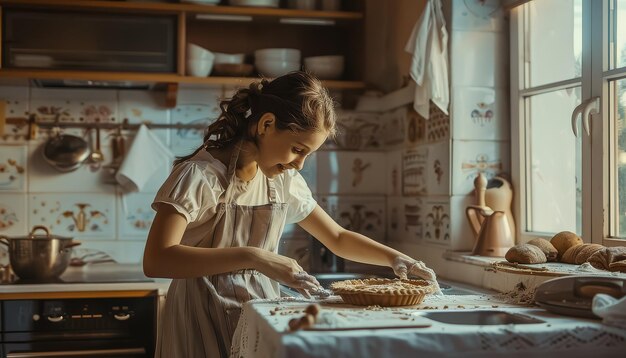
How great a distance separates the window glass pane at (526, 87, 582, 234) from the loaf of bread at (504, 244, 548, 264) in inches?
11.5

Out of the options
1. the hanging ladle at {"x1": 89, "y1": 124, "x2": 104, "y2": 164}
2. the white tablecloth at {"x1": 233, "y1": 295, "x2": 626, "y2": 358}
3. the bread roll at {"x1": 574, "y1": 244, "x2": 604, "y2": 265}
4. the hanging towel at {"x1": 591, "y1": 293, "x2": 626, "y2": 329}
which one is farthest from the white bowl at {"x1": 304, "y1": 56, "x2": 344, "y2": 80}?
the hanging towel at {"x1": 591, "y1": 293, "x2": 626, "y2": 329}

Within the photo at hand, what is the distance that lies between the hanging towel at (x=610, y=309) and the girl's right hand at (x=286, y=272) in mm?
527

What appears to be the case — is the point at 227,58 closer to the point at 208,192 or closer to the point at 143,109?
the point at 143,109

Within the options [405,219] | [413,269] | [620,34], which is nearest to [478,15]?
[620,34]

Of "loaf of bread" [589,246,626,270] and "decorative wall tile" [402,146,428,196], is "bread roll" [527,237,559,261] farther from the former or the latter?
"decorative wall tile" [402,146,428,196]

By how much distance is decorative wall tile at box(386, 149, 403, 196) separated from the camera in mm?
3020

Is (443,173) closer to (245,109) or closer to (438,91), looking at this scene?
(438,91)

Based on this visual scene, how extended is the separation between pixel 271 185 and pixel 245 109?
201mm

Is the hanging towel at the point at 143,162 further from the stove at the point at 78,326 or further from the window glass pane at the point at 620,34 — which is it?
the window glass pane at the point at 620,34

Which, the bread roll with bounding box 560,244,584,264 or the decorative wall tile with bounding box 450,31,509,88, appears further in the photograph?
the decorative wall tile with bounding box 450,31,509,88

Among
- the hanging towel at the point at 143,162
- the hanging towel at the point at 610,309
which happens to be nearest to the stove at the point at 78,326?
the hanging towel at the point at 143,162

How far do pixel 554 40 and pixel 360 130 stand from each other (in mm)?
940

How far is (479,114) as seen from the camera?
2600 mm

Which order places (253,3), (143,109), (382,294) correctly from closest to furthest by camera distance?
1. (382,294)
2. (253,3)
3. (143,109)
